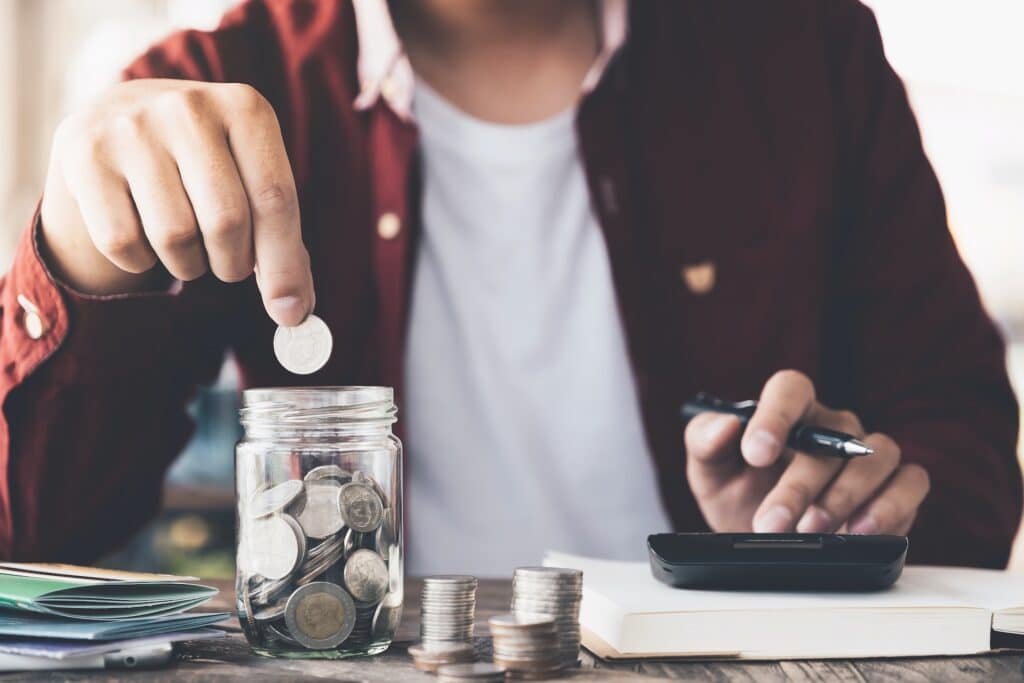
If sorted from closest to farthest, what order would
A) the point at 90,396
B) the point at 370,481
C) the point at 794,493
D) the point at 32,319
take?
the point at 370,481 → the point at 794,493 → the point at 32,319 → the point at 90,396

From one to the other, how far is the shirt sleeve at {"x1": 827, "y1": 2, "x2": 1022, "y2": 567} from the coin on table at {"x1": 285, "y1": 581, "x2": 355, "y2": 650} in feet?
2.75

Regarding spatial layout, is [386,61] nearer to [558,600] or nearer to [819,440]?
[819,440]

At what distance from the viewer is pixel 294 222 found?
2.44 feet

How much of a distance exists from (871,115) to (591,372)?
575 mm

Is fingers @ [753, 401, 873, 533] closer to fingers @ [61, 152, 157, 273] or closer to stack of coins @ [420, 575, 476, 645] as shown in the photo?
stack of coins @ [420, 575, 476, 645]

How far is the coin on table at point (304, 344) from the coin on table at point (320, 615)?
21cm

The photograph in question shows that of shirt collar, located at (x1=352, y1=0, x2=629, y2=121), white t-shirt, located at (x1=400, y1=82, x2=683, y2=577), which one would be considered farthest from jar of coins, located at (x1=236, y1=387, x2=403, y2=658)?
shirt collar, located at (x1=352, y1=0, x2=629, y2=121)

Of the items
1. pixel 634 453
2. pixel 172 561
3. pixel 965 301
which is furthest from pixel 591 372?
pixel 172 561

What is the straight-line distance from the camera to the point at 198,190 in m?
0.72

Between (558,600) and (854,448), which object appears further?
(854,448)

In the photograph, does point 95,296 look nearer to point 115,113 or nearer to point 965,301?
point 115,113

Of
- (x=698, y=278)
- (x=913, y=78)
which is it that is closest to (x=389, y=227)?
(x=698, y=278)

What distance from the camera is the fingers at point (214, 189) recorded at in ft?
2.36

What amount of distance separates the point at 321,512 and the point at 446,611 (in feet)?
0.34
